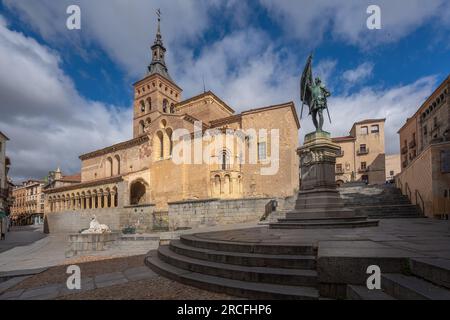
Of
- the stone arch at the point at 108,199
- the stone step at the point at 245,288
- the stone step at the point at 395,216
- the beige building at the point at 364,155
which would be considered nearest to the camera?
the stone step at the point at 245,288

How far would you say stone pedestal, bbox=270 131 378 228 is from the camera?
8.06 metres

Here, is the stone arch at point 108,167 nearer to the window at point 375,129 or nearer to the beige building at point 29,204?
the beige building at point 29,204

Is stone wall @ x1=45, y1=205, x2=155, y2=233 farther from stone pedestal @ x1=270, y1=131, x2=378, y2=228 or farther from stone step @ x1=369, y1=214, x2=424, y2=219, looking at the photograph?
stone step @ x1=369, y1=214, x2=424, y2=219

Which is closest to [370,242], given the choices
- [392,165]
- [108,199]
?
[108,199]

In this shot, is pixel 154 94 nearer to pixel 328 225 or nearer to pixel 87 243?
pixel 87 243

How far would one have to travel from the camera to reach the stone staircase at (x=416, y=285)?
2.63 m

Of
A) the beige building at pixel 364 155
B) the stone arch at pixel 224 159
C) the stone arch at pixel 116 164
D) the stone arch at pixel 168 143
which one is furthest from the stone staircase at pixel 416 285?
the beige building at pixel 364 155

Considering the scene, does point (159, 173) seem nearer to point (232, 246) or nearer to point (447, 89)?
point (232, 246)

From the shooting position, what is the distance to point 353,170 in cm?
4441

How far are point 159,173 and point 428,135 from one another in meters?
31.0

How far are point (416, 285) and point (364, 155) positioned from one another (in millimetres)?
46607

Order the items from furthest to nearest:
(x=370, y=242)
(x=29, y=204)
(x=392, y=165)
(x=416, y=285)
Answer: (x=29, y=204)
(x=392, y=165)
(x=370, y=242)
(x=416, y=285)

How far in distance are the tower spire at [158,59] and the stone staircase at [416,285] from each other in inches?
2027

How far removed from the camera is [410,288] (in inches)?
→ 107
